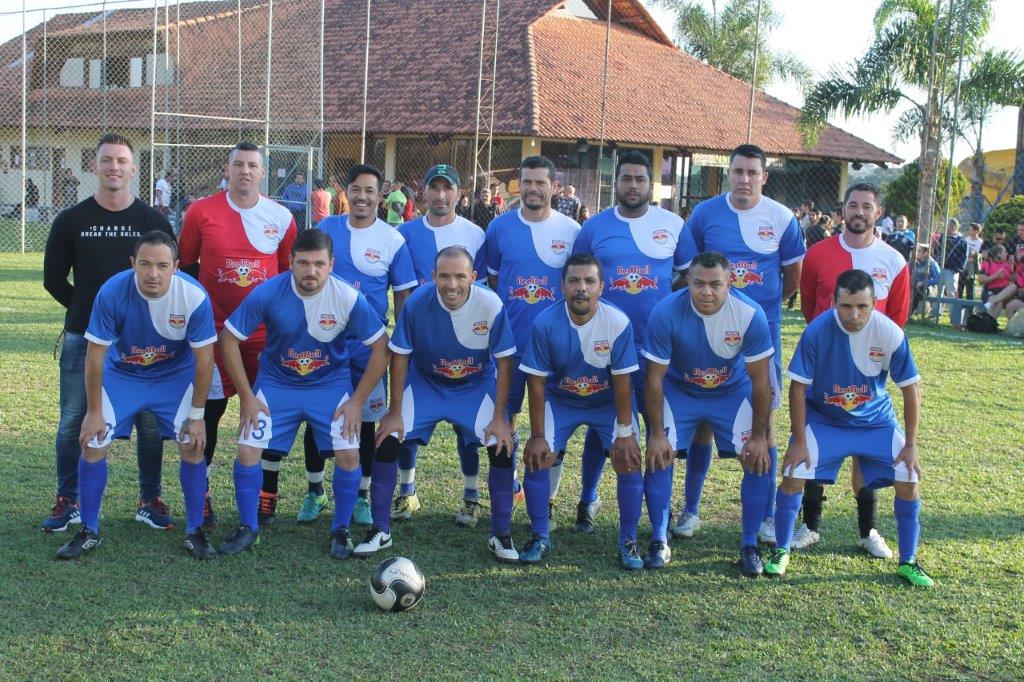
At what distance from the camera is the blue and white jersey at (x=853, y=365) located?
5254mm

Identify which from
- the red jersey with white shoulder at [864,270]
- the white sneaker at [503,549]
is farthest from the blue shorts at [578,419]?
the red jersey with white shoulder at [864,270]

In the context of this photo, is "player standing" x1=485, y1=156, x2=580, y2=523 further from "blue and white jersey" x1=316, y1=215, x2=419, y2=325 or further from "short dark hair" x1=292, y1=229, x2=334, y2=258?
"short dark hair" x1=292, y1=229, x2=334, y2=258

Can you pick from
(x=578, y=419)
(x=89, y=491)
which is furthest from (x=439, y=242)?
(x=89, y=491)

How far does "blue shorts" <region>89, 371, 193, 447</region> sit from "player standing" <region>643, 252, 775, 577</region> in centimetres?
→ 245

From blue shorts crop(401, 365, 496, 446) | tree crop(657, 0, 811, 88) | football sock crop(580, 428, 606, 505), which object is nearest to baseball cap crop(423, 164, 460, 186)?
blue shorts crop(401, 365, 496, 446)

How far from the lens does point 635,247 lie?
19.2ft

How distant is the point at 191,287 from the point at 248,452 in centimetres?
90

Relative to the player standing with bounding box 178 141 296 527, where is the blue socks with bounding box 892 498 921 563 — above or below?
below

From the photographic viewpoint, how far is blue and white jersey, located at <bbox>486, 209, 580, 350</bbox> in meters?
5.95

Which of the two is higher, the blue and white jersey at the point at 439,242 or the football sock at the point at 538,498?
the blue and white jersey at the point at 439,242

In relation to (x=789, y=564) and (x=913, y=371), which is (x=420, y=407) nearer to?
(x=789, y=564)

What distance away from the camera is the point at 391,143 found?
25.1 m

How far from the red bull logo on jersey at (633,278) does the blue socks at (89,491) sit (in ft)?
9.64

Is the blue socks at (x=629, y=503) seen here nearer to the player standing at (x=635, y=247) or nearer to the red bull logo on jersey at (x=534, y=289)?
the player standing at (x=635, y=247)
